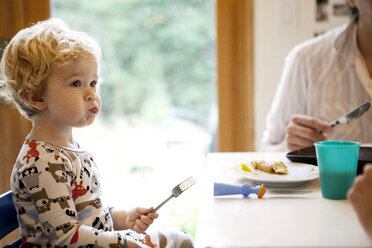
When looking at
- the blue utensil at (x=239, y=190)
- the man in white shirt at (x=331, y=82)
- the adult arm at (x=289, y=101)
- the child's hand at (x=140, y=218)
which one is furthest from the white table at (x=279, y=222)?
the adult arm at (x=289, y=101)

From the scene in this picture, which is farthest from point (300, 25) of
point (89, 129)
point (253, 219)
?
point (253, 219)

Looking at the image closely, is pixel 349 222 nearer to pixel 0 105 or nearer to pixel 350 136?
pixel 350 136

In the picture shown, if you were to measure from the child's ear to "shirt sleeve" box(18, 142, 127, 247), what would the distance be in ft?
0.50

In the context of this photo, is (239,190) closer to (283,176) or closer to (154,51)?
(283,176)

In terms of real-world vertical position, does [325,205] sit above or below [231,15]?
below

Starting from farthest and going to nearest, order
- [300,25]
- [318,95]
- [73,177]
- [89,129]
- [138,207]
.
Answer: [89,129] < [300,25] < [318,95] < [138,207] < [73,177]

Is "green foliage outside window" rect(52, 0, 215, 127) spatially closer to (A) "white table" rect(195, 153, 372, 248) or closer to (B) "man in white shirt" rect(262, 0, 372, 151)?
(B) "man in white shirt" rect(262, 0, 372, 151)

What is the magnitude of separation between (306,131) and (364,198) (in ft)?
2.45

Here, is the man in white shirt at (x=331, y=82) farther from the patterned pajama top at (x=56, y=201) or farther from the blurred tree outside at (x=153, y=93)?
the patterned pajama top at (x=56, y=201)

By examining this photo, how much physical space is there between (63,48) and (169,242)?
579 mm

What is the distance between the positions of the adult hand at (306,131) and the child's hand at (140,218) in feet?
2.03

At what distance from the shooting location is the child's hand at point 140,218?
1.04 metres

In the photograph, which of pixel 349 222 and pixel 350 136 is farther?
pixel 350 136

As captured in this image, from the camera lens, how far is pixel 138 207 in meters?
1.10
